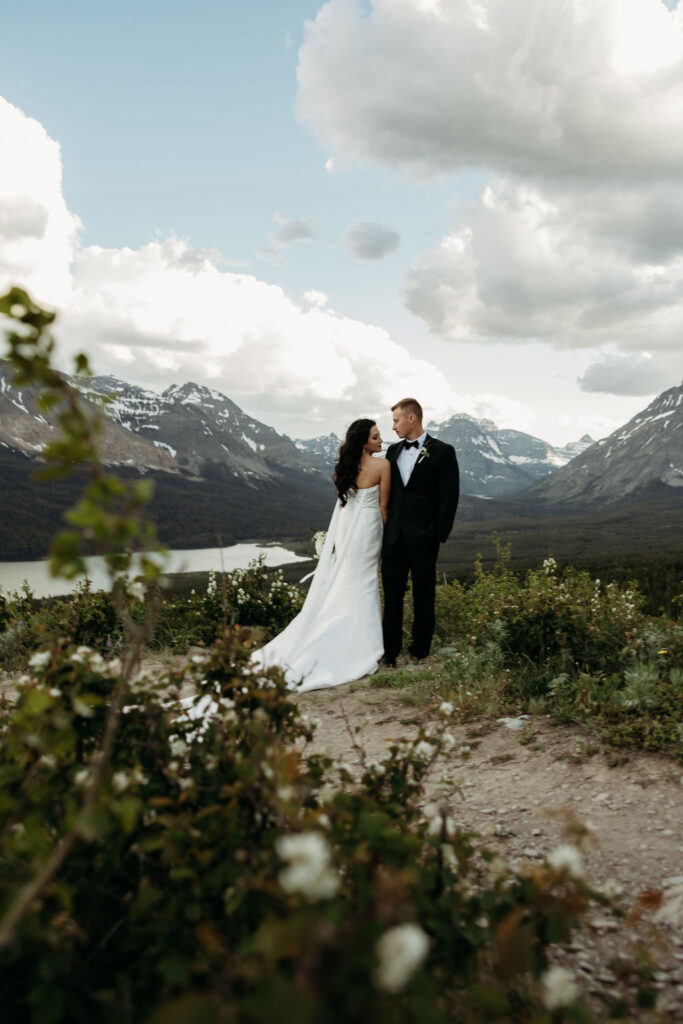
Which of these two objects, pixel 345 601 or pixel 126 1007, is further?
pixel 345 601

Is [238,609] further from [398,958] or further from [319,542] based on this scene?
[398,958]

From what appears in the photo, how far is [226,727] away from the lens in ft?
7.98

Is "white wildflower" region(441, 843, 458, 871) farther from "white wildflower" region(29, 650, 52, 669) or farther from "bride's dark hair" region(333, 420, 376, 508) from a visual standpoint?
"bride's dark hair" region(333, 420, 376, 508)

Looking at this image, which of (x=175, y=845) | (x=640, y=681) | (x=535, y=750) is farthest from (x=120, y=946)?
(x=640, y=681)

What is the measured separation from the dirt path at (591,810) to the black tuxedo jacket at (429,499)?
92.5 inches

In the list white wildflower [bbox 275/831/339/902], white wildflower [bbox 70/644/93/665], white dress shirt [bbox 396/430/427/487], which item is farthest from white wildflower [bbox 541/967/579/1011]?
white dress shirt [bbox 396/430/427/487]

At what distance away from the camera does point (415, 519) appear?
7219mm

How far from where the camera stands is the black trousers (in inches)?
288

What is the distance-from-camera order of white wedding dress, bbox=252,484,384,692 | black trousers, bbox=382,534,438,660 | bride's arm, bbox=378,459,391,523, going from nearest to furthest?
white wedding dress, bbox=252,484,384,692 → black trousers, bbox=382,534,438,660 → bride's arm, bbox=378,459,391,523

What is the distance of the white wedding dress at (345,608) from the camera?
7.07 metres

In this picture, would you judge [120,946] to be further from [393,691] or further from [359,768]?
[393,691]

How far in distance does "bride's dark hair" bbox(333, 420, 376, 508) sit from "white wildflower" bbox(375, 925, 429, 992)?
6.49 m

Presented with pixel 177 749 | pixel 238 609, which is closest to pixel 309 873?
pixel 177 749

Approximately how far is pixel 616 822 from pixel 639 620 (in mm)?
3427
